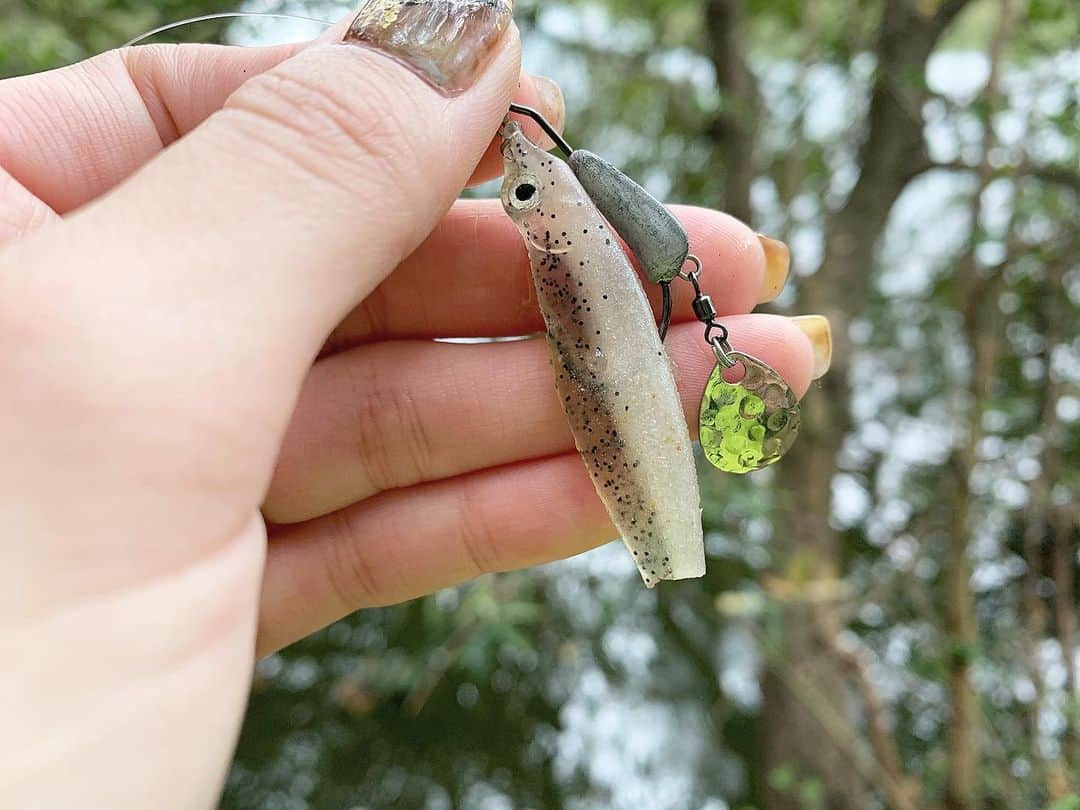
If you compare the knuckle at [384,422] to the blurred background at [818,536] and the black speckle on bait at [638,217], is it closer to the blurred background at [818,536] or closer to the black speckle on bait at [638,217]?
the black speckle on bait at [638,217]

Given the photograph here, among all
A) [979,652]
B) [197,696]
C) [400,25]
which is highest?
[400,25]

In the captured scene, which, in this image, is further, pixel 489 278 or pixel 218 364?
pixel 489 278

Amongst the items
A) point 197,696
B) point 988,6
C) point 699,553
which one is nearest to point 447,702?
point 699,553

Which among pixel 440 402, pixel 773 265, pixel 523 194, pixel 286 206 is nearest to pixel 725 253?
pixel 773 265

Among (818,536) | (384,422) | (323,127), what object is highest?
(323,127)

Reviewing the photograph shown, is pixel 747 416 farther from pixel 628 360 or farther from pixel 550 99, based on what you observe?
pixel 550 99

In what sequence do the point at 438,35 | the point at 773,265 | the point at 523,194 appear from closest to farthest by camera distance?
1. the point at 438,35
2. the point at 523,194
3. the point at 773,265

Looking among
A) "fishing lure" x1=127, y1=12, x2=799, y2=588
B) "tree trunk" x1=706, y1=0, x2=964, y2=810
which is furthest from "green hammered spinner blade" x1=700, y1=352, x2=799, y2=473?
"tree trunk" x1=706, y1=0, x2=964, y2=810

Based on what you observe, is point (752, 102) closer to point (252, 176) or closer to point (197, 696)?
point (252, 176)
